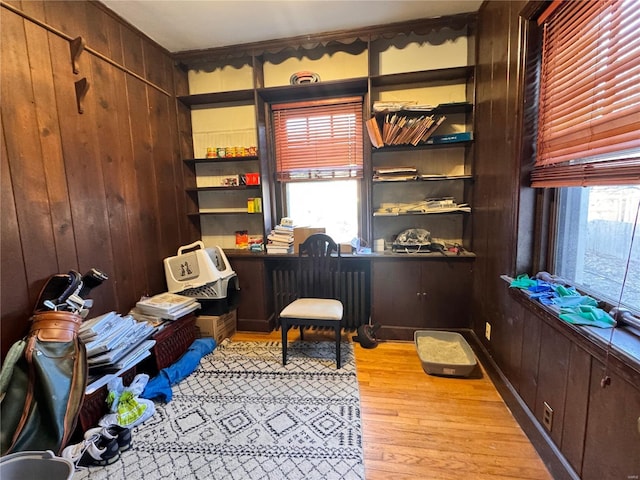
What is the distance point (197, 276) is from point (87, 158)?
1.16 m

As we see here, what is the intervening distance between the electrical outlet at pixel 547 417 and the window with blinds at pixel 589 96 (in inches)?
40.1

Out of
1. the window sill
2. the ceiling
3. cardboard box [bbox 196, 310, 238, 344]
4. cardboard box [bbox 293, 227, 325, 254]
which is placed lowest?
cardboard box [bbox 196, 310, 238, 344]

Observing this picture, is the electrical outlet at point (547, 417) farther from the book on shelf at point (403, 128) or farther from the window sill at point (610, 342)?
the book on shelf at point (403, 128)

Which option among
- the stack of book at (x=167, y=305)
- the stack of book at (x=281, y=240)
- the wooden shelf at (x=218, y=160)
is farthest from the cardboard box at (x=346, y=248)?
the stack of book at (x=167, y=305)

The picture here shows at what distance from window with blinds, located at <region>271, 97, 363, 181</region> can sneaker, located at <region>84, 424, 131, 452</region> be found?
2.25 meters

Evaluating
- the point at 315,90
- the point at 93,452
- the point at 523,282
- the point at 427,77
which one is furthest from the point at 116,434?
the point at 427,77

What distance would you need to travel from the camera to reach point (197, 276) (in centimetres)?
253

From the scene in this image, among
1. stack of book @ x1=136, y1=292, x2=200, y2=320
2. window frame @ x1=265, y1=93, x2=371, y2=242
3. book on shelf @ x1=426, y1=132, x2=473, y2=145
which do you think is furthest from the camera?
window frame @ x1=265, y1=93, x2=371, y2=242

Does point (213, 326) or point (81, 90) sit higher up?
point (81, 90)

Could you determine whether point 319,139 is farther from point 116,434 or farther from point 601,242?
point 116,434

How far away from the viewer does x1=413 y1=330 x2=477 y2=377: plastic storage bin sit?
1.99 meters

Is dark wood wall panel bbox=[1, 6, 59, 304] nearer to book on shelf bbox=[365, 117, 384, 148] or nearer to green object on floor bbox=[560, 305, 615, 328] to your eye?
book on shelf bbox=[365, 117, 384, 148]

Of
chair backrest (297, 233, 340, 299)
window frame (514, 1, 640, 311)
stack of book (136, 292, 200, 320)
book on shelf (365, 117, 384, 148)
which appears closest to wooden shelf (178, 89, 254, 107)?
book on shelf (365, 117, 384, 148)

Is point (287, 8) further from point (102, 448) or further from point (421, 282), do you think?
point (102, 448)
